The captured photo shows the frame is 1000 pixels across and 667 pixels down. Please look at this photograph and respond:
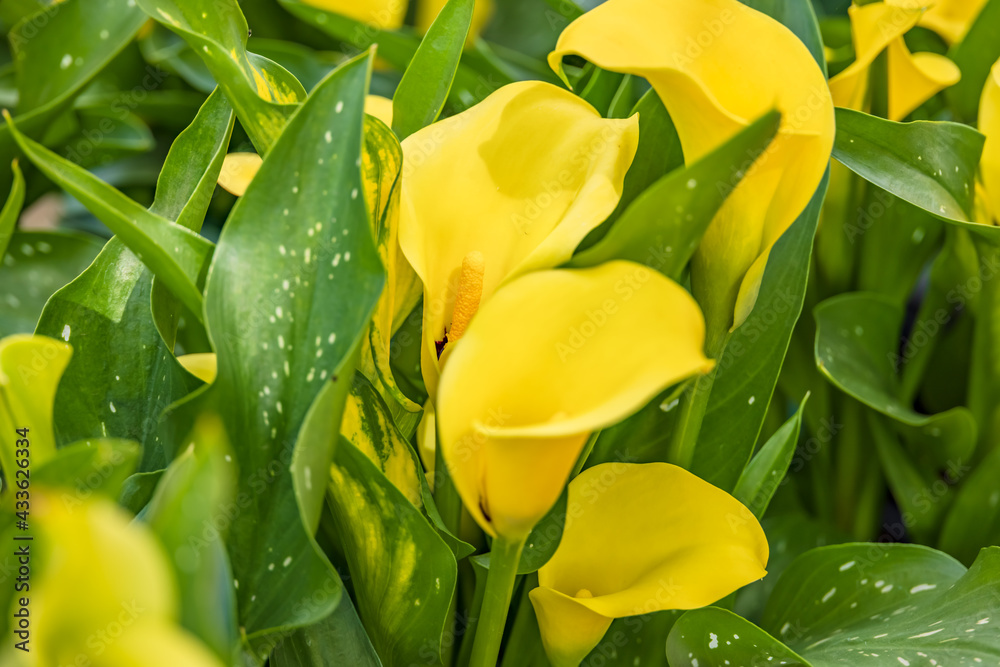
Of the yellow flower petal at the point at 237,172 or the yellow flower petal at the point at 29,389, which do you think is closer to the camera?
the yellow flower petal at the point at 29,389

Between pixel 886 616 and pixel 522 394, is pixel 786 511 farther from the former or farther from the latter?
pixel 522 394

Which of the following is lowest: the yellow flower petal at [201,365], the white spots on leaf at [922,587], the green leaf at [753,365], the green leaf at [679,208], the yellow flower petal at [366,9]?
the white spots on leaf at [922,587]

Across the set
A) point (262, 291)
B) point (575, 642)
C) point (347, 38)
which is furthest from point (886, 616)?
point (347, 38)

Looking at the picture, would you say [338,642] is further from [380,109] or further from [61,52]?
[61,52]

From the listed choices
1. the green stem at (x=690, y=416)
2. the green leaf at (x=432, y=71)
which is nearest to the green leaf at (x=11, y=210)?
the green leaf at (x=432, y=71)

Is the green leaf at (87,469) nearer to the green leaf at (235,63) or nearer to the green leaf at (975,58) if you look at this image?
the green leaf at (235,63)

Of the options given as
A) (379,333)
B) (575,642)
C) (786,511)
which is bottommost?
(786,511)
